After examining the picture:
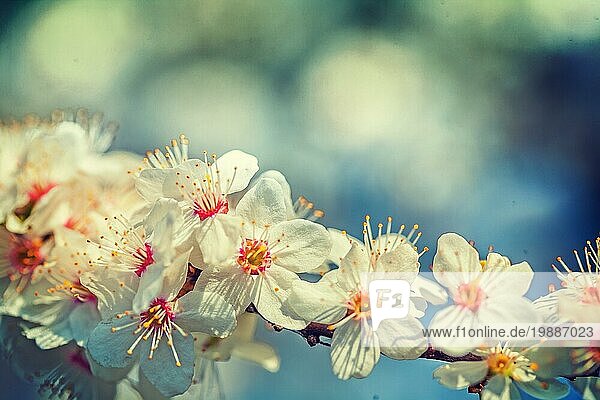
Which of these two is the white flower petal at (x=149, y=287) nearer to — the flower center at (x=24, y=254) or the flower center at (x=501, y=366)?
the flower center at (x=24, y=254)

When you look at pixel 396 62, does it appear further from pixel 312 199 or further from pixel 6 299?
pixel 6 299

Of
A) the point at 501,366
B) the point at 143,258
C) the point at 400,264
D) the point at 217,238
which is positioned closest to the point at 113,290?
the point at 143,258

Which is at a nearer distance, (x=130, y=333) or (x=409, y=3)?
(x=130, y=333)

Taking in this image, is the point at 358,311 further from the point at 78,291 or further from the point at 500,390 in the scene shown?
the point at 78,291

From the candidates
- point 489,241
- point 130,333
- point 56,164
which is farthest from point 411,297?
point 56,164

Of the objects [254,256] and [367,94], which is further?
[367,94]

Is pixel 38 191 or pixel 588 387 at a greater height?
pixel 38 191

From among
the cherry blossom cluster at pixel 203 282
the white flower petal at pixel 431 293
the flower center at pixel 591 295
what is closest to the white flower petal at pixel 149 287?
the cherry blossom cluster at pixel 203 282

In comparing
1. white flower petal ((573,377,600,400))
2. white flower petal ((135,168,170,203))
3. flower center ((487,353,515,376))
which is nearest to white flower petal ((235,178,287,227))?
white flower petal ((135,168,170,203))
